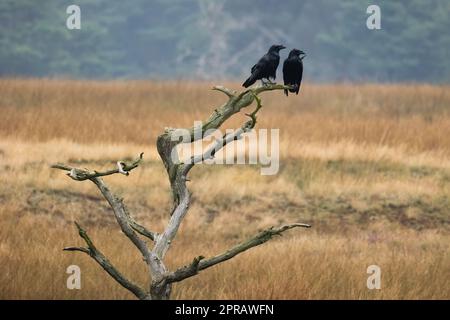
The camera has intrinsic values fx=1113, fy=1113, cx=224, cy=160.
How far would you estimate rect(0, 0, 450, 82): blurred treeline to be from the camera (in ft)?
165

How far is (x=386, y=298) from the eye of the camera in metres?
9.62

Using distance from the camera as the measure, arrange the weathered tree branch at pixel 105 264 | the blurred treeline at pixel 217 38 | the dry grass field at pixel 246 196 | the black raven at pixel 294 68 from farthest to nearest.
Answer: the blurred treeline at pixel 217 38 → the dry grass field at pixel 246 196 → the black raven at pixel 294 68 → the weathered tree branch at pixel 105 264

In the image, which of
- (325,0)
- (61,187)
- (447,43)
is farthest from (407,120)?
(325,0)

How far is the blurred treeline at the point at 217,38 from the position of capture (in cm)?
5025

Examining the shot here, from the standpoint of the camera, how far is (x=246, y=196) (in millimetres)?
15383

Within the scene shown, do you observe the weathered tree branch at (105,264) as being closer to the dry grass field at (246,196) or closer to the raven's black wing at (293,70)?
the dry grass field at (246,196)

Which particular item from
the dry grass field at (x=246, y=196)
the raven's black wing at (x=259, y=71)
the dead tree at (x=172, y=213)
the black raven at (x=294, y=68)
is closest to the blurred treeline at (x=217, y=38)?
the dry grass field at (x=246, y=196)

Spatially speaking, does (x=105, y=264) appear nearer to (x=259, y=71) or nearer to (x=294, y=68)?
(x=259, y=71)

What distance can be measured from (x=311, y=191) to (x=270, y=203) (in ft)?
2.37

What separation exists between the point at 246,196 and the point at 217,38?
43733 mm

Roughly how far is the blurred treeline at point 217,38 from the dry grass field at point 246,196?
2640 centimetres

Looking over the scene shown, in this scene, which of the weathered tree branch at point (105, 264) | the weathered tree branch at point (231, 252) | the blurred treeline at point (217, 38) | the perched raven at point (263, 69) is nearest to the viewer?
the weathered tree branch at point (231, 252)

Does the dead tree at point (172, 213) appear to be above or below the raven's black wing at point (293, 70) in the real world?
below
